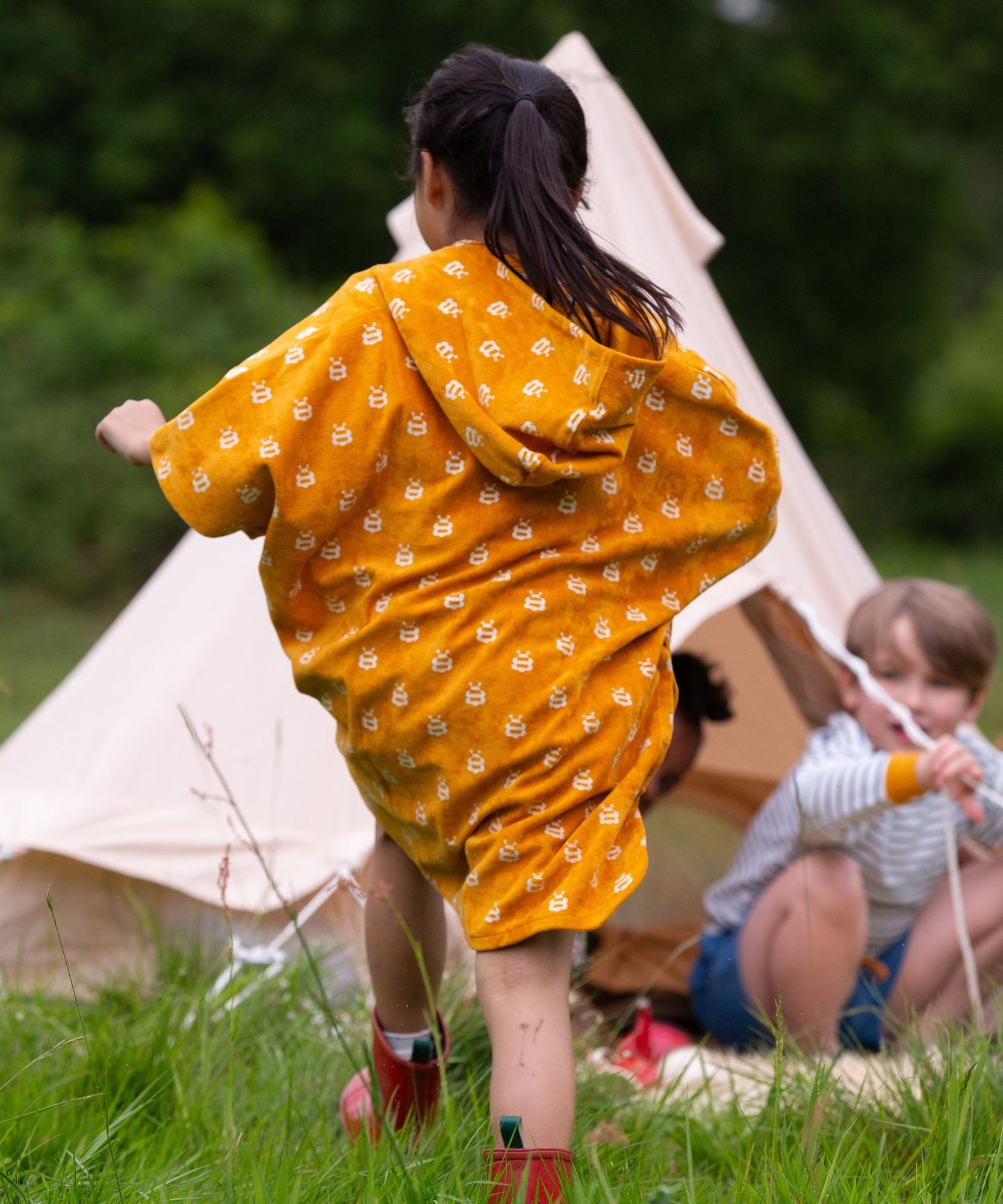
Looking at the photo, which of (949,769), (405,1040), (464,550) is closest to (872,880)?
(949,769)

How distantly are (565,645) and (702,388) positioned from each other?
318 millimetres

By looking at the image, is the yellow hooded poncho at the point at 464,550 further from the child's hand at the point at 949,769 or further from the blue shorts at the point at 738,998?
the blue shorts at the point at 738,998

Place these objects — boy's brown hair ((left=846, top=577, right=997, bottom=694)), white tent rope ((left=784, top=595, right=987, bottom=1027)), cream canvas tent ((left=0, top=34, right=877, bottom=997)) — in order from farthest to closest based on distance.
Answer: boy's brown hair ((left=846, top=577, right=997, bottom=694)) < cream canvas tent ((left=0, top=34, right=877, bottom=997)) < white tent rope ((left=784, top=595, right=987, bottom=1027))

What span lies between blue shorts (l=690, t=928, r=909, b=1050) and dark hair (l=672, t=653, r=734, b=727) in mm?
523

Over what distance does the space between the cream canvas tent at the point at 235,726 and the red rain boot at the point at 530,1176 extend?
0.75 metres

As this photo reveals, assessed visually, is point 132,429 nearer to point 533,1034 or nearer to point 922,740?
point 533,1034

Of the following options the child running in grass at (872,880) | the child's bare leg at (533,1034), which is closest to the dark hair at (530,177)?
the child's bare leg at (533,1034)

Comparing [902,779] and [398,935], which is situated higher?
[398,935]

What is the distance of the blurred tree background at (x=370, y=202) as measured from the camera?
7.42 meters

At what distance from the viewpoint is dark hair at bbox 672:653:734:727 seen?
8.95 ft

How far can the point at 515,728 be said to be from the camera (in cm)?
132

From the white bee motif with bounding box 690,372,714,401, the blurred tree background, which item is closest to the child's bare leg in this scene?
the white bee motif with bounding box 690,372,714,401

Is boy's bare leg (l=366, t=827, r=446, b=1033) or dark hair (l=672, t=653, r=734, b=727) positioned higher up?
boy's bare leg (l=366, t=827, r=446, b=1033)

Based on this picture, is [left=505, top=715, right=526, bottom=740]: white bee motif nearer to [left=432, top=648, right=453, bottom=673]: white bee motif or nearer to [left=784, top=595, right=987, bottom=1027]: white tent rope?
[left=432, top=648, right=453, bottom=673]: white bee motif
